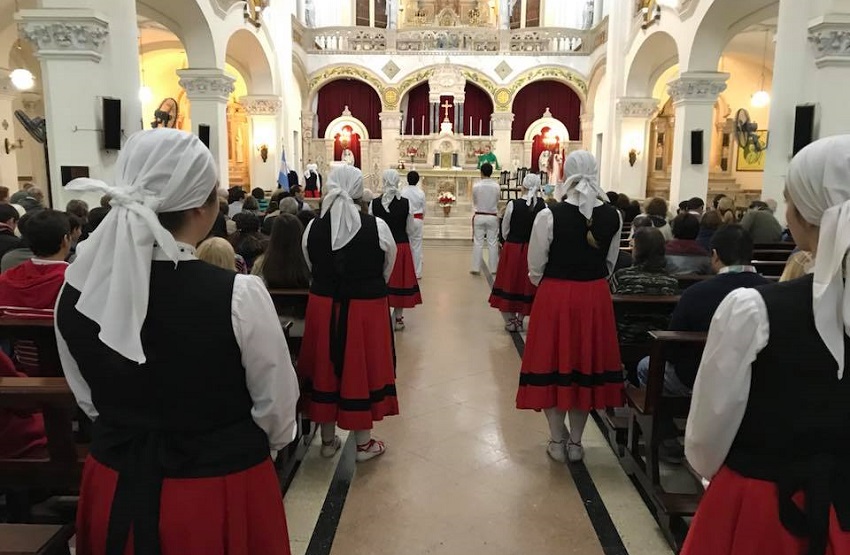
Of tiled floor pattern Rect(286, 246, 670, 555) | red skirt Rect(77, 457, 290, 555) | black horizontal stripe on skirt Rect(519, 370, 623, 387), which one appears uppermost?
red skirt Rect(77, 457, 290, 555)

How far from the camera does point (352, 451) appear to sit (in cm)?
394

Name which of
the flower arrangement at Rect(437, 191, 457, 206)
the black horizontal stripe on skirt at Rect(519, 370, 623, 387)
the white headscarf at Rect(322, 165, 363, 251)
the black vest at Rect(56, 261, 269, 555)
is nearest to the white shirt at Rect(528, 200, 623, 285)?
the black horizontal stripe on skirt at Rect(519, 370, 623, 387)

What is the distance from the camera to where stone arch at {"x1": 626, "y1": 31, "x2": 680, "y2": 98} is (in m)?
13.5

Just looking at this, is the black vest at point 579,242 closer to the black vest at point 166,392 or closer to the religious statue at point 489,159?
the black vest at point 166,392

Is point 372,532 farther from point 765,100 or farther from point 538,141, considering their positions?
point 538,141

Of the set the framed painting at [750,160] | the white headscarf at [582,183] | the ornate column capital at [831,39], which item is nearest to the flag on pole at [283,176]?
the ornate column capital at [831,39]

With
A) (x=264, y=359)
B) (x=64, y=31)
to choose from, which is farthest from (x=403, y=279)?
(x=264, y=359)

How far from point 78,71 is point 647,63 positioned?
465 inches

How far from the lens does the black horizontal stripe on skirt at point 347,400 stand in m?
3.53

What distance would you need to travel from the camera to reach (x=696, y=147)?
436 inches

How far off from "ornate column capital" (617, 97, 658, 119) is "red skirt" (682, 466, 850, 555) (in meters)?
14.3

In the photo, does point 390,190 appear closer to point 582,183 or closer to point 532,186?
point 532,186

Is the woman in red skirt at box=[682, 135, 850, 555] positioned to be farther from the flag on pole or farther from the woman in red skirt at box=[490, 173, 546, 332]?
the flag on pole

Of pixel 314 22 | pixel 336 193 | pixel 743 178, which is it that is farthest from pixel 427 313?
pixel 314 22
